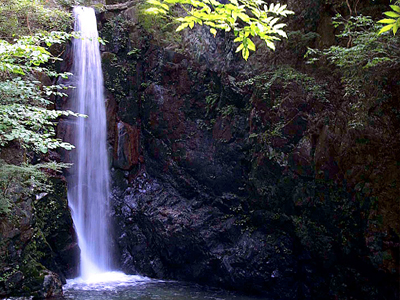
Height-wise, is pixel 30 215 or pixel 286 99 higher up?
pixel 286 99

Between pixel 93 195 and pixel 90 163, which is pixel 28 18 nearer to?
pixel 90 163

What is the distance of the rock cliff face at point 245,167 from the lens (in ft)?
20.4

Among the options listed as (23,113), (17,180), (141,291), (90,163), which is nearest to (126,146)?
(90,163)

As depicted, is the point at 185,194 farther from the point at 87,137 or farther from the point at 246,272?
the point at 87,137

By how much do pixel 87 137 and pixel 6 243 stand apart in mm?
4130

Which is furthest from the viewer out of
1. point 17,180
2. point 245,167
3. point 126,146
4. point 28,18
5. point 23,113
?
point 126,146

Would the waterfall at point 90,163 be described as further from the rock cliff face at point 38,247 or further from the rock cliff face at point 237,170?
the rock cliff face at point 38,247

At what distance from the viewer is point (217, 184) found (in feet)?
28.7

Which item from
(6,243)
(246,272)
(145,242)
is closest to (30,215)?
(6,243)

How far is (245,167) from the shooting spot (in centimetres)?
829

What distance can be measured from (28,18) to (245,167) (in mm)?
7332

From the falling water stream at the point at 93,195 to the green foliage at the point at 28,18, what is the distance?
0.66 metres

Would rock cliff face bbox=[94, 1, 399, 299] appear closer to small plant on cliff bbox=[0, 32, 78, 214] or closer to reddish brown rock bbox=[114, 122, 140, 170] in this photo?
reddish brown rock bbox=[114, 122, 140, 170]

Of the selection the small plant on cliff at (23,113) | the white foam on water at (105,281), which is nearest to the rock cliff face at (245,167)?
the white foam on water at (105,281)
